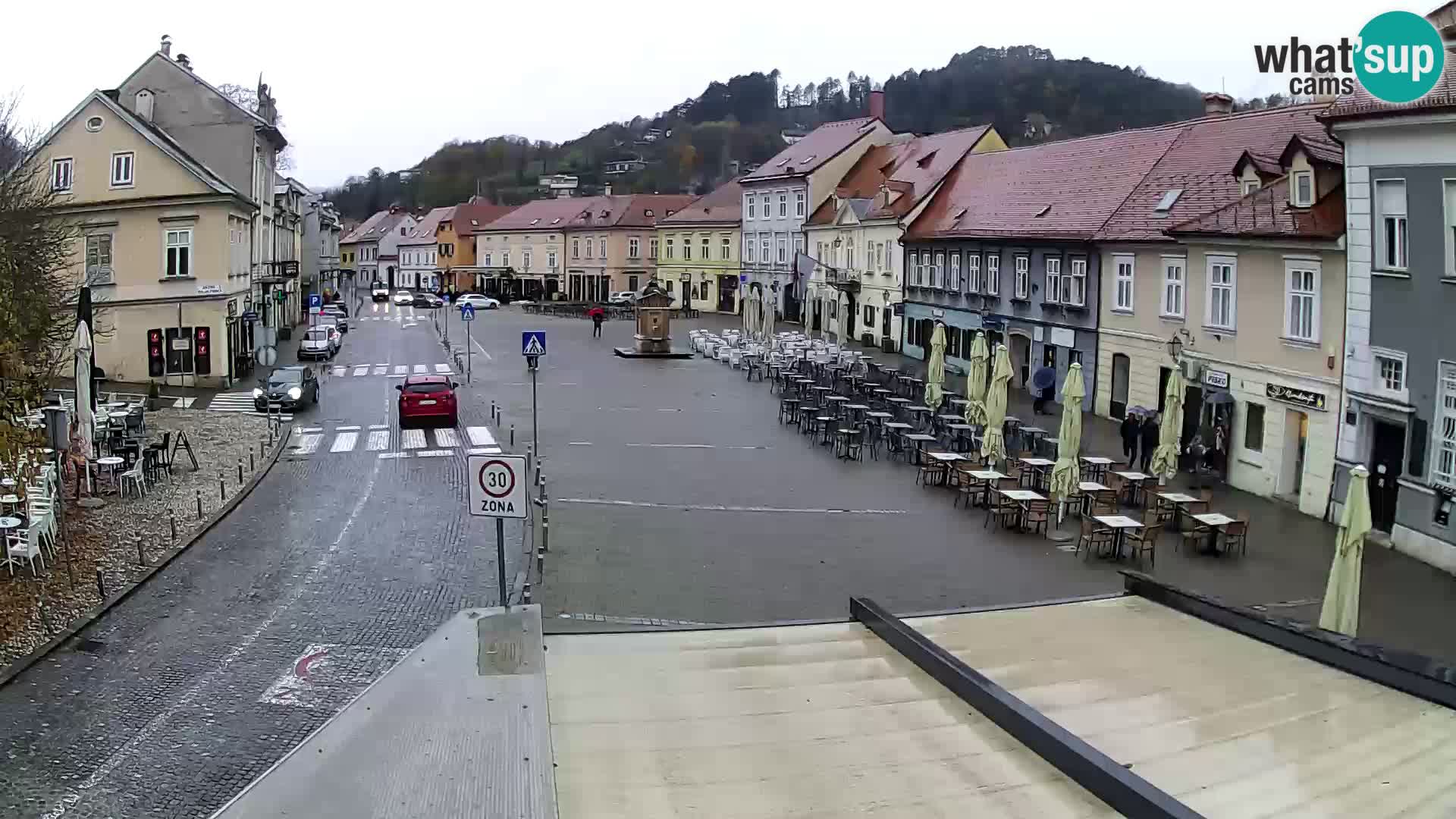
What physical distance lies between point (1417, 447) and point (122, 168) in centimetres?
3668

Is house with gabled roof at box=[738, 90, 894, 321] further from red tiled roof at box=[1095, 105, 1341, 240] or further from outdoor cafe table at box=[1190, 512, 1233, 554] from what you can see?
outdoor cafe table at box=[1190, 512, 1233, 554]

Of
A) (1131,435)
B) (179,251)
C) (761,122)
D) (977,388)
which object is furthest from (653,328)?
(761,122)

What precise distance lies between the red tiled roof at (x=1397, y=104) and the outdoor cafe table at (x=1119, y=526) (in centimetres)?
765

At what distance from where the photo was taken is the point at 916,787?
6.10m

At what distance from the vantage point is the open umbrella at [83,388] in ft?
72.2

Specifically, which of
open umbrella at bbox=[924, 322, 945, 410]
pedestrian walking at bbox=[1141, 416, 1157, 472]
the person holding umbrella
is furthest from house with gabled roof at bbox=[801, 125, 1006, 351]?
pedestrian walking at bbox=[1141, 416, 1157, 472]

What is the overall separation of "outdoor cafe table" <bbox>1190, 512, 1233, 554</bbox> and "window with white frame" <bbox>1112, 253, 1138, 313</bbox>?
46.6 feet

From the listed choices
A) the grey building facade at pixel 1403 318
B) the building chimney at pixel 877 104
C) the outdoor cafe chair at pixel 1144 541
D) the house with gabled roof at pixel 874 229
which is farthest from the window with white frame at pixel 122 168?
the building chimney at pixel 877 104

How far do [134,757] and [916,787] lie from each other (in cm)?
784

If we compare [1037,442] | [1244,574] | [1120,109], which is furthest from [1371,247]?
[1120,109]

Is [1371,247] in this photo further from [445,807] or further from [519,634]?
[445,807]

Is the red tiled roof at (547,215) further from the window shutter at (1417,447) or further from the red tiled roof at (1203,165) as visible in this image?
the window shutter at (1417,447)

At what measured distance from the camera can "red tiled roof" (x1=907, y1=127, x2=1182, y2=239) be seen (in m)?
36.6

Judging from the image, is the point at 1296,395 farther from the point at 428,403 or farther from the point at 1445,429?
the point at 428,403
